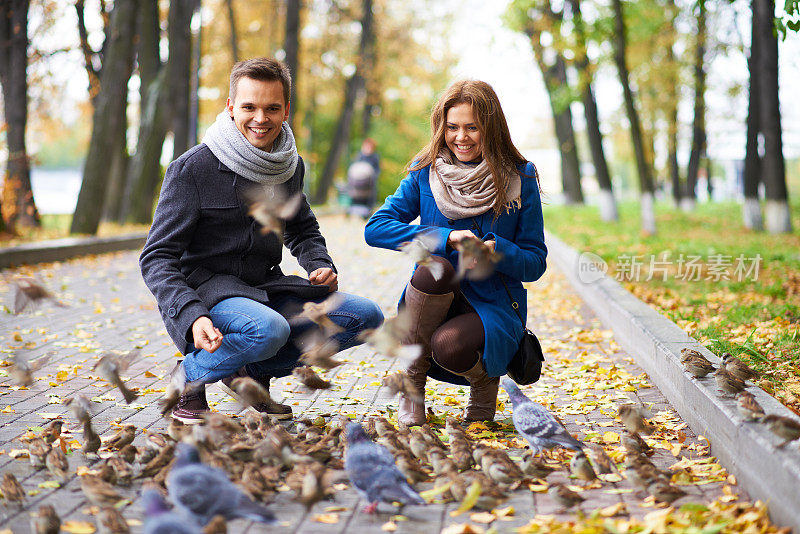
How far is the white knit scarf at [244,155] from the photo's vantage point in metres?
4.86

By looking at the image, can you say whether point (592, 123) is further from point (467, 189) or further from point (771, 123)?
point (467, 189)

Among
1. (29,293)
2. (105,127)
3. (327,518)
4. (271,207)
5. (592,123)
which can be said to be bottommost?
(327,518)

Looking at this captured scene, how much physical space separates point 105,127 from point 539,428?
52.6ft

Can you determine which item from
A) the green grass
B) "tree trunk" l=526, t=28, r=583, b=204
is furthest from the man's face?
"tree trunk" l=526, t=28, r=583, b=204

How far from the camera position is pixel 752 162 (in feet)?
69.6

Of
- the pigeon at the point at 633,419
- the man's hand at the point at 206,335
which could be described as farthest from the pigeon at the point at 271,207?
the pigeon at the point at 633,419

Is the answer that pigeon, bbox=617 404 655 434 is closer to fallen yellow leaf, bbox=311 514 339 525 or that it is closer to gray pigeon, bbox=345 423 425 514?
gray pigeon, bbox=345 423 425 514

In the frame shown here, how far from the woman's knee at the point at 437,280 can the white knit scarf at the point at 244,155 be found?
1036 millimetres

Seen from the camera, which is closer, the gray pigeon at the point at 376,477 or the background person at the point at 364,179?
the gray pigeon at the point at 376,477

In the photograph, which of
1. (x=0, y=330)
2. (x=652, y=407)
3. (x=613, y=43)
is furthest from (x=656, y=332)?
(x=613, y=43)

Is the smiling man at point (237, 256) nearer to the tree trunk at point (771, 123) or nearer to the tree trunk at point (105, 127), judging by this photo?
the tree trunk at point (105, 127)

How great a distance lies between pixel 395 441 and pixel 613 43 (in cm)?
1827

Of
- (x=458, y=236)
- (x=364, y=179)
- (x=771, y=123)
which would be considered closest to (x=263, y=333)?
(x=458, y=236)

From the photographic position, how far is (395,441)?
14.4ft
